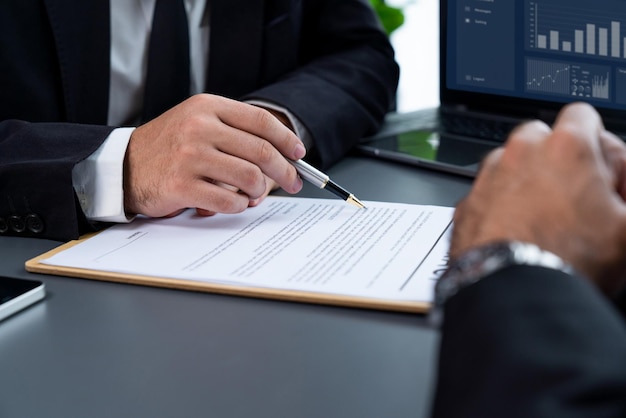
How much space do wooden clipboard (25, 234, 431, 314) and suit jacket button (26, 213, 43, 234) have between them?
9 centimetres

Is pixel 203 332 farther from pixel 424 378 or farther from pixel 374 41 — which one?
pixel 374 41

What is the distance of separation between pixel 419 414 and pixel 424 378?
0.05 m

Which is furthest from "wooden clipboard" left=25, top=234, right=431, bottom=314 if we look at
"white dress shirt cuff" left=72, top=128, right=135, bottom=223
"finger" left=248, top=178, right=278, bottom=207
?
"finger" left=248, top=178, right=278, bottom=207

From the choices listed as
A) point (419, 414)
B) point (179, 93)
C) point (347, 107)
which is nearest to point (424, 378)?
point (419, 414)

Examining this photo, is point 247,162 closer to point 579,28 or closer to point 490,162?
point 490,162

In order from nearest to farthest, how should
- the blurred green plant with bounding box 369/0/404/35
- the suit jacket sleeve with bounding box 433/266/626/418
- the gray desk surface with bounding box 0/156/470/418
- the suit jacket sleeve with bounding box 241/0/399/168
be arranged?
the suit jacket sleeve with bounding box 433/266/626/418, the gray desk surface with bounding box 0/156/470/418, the suit jacket sleeve with bounding box 241/0/399/168, the blurred green plant with bounding box 369/0/404/35

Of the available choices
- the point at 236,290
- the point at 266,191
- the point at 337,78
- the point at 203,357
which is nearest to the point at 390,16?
the point at 337,78

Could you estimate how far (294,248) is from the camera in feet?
2.81

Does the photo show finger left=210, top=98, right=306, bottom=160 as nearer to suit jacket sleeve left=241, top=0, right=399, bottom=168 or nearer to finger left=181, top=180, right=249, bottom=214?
finger left=181, top=180, right=249, bottom=214

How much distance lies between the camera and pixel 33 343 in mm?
716

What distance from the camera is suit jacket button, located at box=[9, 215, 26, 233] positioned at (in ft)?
3.26


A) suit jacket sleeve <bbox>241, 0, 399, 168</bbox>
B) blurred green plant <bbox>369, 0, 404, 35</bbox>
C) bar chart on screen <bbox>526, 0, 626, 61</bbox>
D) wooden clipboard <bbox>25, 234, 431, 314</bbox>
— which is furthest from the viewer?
blurred green plant <bbox>369, 0, 404, 35</bbox>

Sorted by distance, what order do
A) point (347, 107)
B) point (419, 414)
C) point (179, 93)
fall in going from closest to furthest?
point (419, 414), point (347, 107), point (179, 93)

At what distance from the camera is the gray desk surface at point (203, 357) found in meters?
0.60
